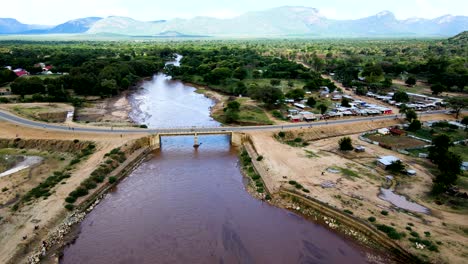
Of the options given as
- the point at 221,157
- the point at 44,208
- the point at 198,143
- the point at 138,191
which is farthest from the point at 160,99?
the point at 44,208

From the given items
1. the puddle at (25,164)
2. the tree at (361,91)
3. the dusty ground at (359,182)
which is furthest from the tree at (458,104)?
the puddle at (25,164)

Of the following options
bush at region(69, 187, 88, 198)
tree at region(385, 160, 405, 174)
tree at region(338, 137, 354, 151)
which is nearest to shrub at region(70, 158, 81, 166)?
bush at region(69, 187, 88, 198)

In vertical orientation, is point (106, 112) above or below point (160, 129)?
below

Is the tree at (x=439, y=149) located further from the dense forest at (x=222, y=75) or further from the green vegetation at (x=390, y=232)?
the dense forest at (x=222, y=75)

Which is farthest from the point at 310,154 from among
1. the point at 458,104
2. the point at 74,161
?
the point at 458,104

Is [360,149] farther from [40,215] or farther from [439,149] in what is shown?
[40,215]

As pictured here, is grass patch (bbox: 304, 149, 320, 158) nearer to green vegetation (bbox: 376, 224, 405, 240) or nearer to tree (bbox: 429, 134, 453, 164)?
tree (bbox: 429, 134, 453, 164)
